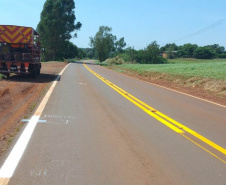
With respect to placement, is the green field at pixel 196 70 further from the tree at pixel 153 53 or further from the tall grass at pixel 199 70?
the tree at pixel 153 53

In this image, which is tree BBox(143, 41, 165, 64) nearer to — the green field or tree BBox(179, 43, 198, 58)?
tree BBox(179, 43, 198, 58)

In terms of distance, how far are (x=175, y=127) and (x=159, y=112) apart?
2108mm

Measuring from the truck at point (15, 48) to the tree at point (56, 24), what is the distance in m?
54.8

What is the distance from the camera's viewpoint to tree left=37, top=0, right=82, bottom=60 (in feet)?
240

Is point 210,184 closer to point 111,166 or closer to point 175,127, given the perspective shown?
point 111,166

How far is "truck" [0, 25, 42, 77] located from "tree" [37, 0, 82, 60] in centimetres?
5482

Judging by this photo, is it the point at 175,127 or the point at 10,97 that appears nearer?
the point at 175,127

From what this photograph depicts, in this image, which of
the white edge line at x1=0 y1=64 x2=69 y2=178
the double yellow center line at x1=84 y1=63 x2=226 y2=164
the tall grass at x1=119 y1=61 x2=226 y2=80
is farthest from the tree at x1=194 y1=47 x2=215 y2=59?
the white edge line at x1=0 y1=64 x2=69 y2=178

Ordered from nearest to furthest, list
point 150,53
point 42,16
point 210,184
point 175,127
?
1. point 210,184
2. point 175,127
3. point 42,16
4. point 150,53

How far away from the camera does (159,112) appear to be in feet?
31.4

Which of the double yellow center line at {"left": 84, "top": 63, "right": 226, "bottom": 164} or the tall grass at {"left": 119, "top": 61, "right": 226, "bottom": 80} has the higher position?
the double yellow center line at {"left": 84, "top": 63, "right": 226, "bottom": 164}

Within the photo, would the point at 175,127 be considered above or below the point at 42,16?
below

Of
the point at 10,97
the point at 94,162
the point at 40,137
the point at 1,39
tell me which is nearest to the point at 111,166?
the point at 94,162

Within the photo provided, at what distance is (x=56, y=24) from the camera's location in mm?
72688
